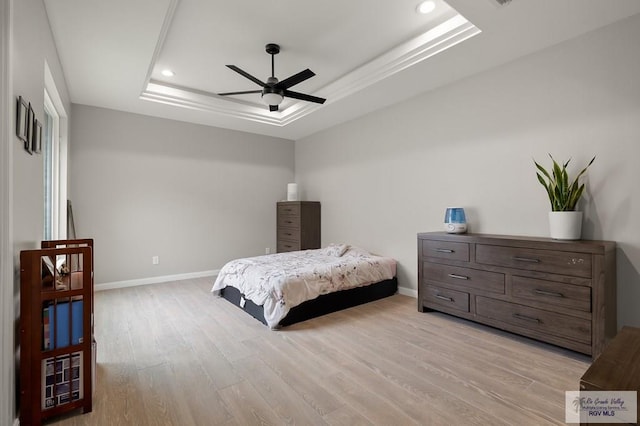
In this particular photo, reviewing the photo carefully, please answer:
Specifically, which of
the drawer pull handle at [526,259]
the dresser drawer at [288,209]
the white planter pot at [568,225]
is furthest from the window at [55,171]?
the white planter pot at [568,225]

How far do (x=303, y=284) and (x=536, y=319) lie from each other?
2016mm

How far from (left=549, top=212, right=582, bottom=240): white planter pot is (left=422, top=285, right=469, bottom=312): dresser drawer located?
937mm

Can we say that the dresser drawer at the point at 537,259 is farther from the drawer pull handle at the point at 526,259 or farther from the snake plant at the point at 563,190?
the snake plant at the point at 563,190

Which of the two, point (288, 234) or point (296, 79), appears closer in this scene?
point (296, 79)

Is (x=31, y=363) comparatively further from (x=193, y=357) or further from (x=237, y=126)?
(x=237, y=126)

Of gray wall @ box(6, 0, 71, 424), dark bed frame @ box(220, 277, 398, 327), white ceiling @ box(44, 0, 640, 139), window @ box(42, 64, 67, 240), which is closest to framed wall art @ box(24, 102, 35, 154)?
gray wall @ box(6, 0, 71, 424)

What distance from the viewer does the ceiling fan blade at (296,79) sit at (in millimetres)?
2804

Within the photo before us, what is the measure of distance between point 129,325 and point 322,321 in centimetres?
187

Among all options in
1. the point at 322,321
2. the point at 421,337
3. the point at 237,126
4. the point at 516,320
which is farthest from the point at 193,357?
the point at 237,126

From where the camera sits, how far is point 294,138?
19.6ft

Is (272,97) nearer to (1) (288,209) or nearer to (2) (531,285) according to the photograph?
(1) (288,209)

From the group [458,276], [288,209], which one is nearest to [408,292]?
[458,276]

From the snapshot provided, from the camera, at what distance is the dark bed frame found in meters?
3.04

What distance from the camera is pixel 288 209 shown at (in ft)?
17.9
